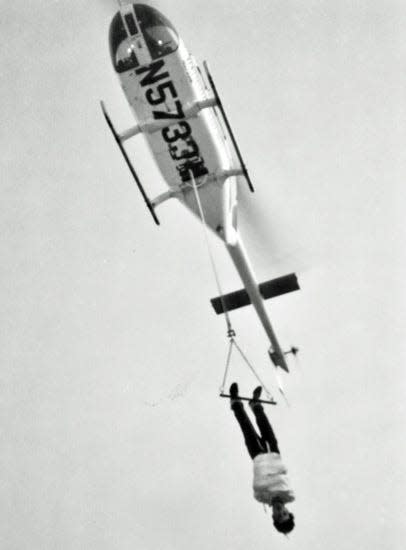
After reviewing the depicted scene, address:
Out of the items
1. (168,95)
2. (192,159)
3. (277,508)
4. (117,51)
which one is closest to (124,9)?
(117,51)

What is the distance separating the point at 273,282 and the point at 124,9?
7.55 metres

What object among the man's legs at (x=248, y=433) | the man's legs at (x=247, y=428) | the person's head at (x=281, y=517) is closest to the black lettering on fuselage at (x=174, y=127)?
the man's legs at (x=247, y=428)

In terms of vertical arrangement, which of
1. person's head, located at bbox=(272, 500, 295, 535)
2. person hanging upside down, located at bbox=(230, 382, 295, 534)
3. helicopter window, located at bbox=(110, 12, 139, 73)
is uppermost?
helicopter window, located at bbox=(110, 12, 139, 73)

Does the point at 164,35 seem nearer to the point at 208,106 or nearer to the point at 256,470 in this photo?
the point at 208,106

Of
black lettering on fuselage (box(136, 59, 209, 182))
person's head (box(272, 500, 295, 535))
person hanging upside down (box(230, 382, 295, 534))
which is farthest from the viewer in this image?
black lettering on fuselage (box(136, 59, 209, 182))

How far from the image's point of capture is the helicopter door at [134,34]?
39.5 ft

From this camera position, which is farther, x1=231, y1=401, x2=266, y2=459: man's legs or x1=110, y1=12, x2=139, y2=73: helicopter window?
x1=110, y1=12, x2=139, y2=73: helicopter window

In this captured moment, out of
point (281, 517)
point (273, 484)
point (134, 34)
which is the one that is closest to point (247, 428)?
point (273, 484)

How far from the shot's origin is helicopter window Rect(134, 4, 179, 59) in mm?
12102

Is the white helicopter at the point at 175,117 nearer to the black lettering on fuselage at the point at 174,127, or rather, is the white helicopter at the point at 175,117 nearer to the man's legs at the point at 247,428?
the black lettering on fuselage at the point at 174,127

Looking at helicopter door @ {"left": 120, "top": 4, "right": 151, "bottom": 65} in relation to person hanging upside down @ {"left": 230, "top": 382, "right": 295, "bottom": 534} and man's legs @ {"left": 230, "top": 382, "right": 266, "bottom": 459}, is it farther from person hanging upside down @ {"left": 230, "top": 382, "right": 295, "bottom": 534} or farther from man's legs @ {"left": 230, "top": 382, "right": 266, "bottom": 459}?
person hanging upside down @ {"left": 230, "top": 382, "right": 295, "bottom": 534}

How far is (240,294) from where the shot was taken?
58.1 ft

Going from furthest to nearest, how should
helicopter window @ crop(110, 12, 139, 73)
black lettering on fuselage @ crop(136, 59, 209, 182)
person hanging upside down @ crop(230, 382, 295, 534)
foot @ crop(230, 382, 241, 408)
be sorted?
black lettering on fuselage @ crop(136, 59, 209, 182)
helicopter window @ crop(110, 12, 139, 73)
foot @ crop(230, 382, 241, 408)
person hanging upside down @ crop(230, 382, 295, 534)

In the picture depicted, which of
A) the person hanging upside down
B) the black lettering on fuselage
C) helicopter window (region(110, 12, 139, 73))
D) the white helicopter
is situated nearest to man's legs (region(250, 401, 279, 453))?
the person hanging upside down
